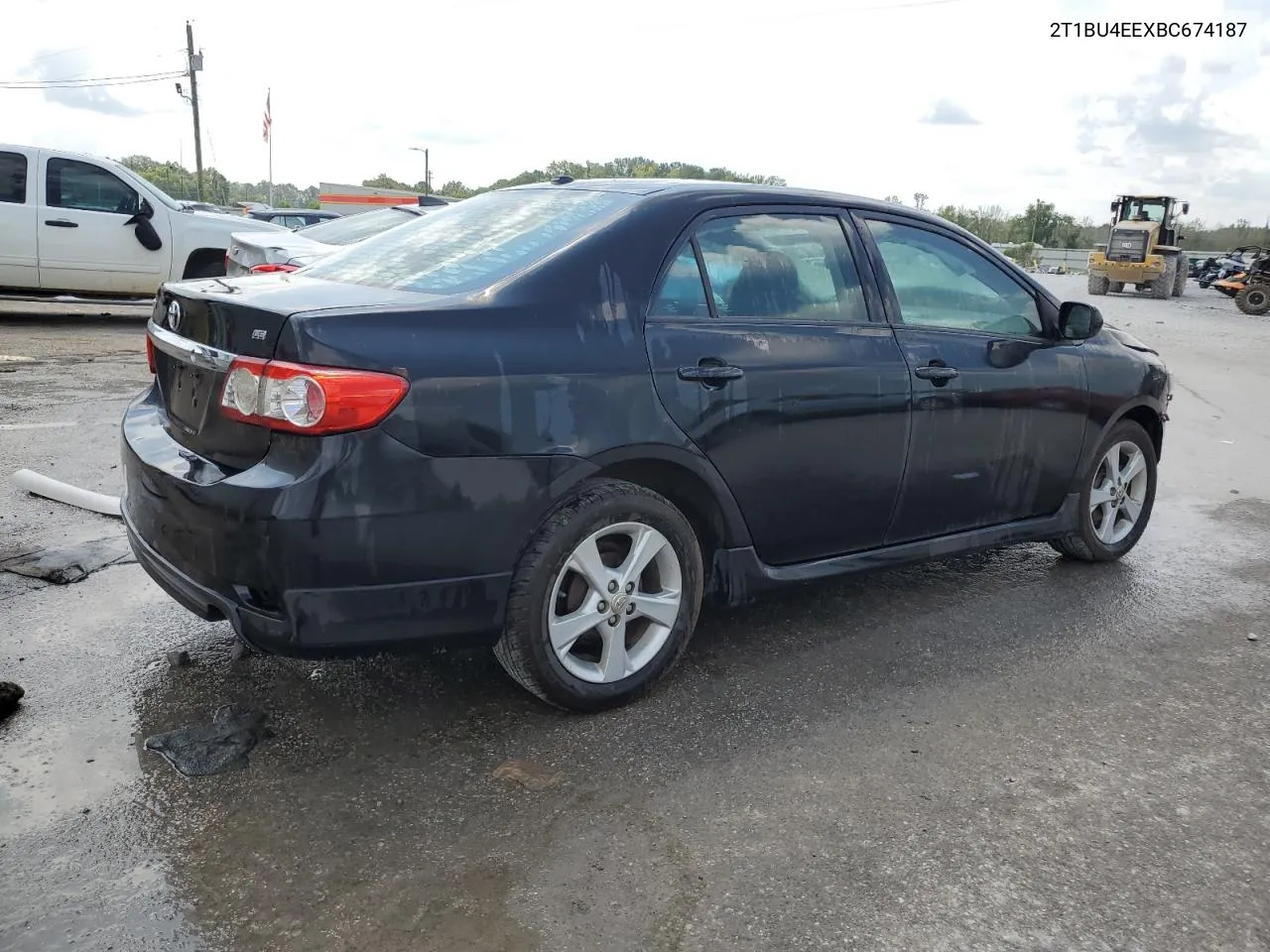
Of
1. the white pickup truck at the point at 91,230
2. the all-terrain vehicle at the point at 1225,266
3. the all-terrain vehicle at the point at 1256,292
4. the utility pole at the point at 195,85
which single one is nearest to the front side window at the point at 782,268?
the white pickup truck at the point at 91,230

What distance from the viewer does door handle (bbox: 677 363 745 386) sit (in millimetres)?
3350

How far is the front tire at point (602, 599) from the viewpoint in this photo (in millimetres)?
3119

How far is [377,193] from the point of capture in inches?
2689

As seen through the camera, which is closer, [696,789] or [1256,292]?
[696,789]

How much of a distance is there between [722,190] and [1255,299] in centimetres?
2631

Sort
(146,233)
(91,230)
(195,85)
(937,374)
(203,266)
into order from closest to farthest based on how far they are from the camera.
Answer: (937,374)
(91,230)
(146,233)
(203,266)
(195,85)

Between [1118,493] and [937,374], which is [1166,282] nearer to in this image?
[1118,493]

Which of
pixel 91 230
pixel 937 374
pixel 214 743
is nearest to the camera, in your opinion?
pixel 214 743

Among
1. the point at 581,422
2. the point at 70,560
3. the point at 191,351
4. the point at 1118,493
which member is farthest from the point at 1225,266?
the point at 191,351

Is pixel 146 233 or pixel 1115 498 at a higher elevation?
pixel 146 233

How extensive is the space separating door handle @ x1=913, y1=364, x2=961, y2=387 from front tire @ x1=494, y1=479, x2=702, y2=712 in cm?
115

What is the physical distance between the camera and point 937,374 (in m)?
4.04

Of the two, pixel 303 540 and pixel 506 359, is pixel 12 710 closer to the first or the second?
pixel 303 540

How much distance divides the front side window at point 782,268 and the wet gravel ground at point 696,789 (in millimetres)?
1229
